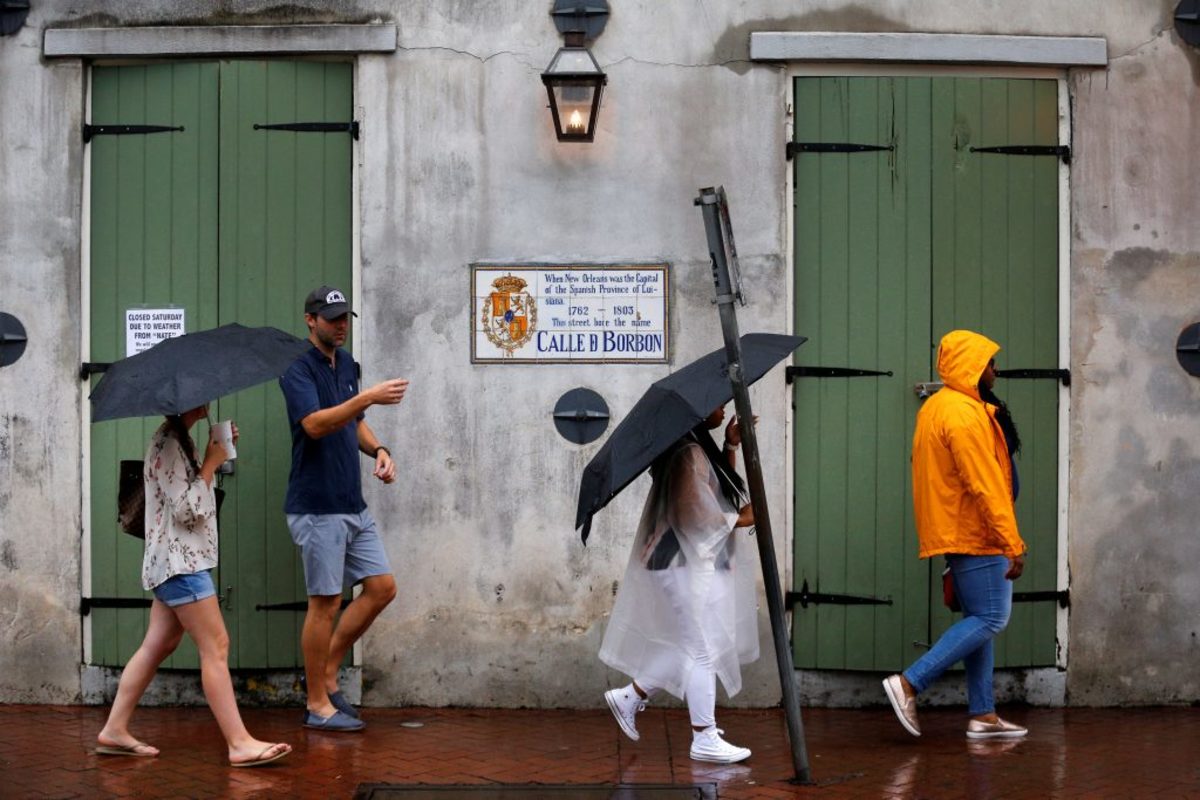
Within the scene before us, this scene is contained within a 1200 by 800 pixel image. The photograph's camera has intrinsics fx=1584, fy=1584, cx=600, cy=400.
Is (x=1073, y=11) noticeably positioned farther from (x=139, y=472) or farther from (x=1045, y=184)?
(x=139, y=472)

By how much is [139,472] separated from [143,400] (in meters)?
0.70

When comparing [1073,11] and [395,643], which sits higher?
[1073,11]

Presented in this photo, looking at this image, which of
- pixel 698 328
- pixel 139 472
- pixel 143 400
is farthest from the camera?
pixel 698 328

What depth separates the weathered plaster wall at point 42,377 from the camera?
775 cm

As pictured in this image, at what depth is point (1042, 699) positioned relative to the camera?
25.5ft

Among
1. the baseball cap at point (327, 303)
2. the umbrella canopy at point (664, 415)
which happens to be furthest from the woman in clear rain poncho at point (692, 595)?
the baseball cap at point (327, 303)

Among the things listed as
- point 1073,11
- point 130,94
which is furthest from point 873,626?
point 130,94

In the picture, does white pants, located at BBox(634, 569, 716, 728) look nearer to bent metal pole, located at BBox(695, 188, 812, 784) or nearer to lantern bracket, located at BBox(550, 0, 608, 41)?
bent metal pole, located at BBox(695, 188, 812, 784)

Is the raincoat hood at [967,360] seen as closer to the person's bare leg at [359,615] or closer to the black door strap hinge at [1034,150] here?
the black door strap hinge at [1034,150]

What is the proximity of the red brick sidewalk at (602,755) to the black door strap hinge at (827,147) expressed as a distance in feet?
8.97

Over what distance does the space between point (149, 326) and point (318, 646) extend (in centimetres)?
184

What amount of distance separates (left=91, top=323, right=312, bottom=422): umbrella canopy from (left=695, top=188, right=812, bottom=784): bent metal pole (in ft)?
5.67

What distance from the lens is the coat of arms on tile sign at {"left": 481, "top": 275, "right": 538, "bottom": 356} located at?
7.73 m

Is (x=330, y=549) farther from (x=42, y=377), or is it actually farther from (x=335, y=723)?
(x=42, y=377)
